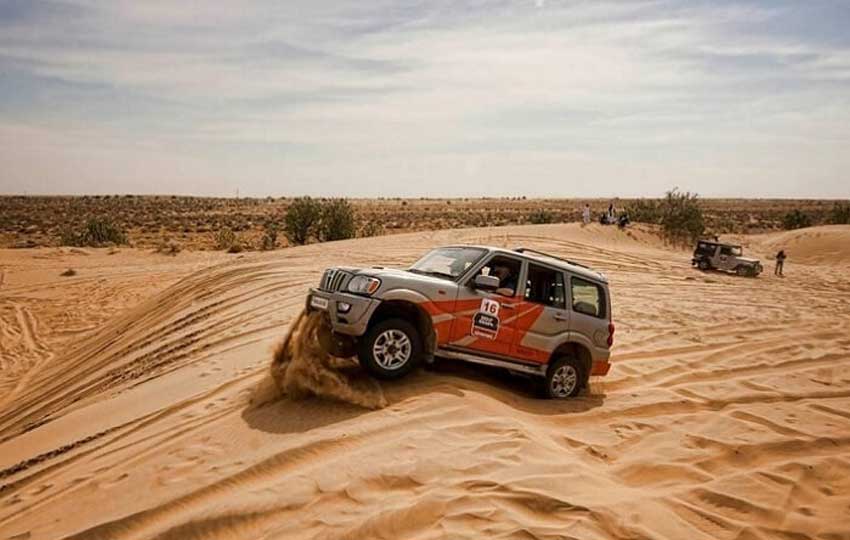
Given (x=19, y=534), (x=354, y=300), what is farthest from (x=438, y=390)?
(x=19, y=534)

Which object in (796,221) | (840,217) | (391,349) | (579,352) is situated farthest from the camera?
(796,221)

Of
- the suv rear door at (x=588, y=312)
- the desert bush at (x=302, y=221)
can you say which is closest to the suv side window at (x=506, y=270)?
the suv rear door at (x=588, y=312)

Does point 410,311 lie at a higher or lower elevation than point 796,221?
lower

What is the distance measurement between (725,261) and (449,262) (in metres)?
20.6

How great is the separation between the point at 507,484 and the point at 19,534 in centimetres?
400

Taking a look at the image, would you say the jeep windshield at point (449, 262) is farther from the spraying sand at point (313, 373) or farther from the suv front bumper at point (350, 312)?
the spraying sand at point (313, 373)

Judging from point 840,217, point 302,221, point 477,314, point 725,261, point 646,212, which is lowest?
point 725,261

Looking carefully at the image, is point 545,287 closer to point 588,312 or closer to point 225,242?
point 588,312

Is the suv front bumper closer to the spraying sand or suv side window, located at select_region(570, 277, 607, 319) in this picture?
the spraying sand

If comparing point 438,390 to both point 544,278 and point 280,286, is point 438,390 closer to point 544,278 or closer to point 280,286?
point 544,278

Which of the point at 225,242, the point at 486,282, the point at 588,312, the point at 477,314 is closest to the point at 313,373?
the point at 477,314

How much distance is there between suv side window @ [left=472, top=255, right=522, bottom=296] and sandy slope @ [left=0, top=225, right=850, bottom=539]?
1300 millimetres

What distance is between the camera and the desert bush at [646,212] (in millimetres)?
37750

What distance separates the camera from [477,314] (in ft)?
24.6
